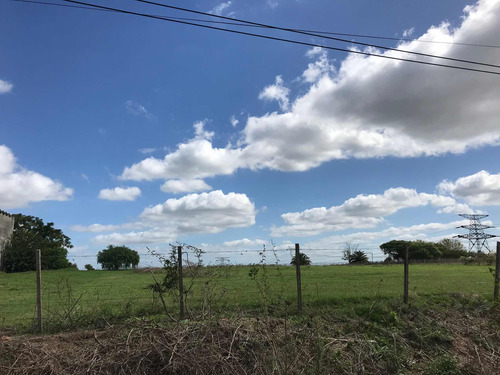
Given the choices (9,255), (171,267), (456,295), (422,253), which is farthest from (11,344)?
(422,253)

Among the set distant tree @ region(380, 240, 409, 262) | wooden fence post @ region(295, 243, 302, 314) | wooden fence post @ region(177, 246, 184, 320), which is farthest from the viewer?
distant tree @ region(380, 240, 409, 262)

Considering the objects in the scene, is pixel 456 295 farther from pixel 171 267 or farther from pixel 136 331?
pixel 136 331

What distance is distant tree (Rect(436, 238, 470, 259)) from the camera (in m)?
86.6

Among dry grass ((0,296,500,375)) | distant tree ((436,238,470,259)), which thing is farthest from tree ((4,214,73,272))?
distant tree ((436,238,470,259))

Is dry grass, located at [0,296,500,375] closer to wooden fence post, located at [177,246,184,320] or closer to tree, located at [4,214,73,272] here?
wooden fence post, located at [177,246,184,320]

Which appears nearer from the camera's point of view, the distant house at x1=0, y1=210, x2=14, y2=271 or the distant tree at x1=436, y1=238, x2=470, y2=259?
the distant house at x1=0, y1=210, x2=14, y2=271

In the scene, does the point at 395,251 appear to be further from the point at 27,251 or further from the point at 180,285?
the point at 27,251

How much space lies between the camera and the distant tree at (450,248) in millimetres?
86581

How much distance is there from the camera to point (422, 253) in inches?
3445

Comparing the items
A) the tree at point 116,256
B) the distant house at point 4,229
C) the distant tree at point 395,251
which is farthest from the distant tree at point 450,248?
the distant house at point 4,229

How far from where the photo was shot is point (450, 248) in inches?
3644

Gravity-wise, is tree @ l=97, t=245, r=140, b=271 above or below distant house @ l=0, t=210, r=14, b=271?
below

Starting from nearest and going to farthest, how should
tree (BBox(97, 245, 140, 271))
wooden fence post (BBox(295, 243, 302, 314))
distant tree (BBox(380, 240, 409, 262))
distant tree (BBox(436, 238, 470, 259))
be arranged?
wooden fence post (BBox(295, 243, 302, 314)), distant tree (BBox(380, 240, 409, 262)), tree (BBox(97, 245, 140, 271)), distant tree (BBox(436, 238, 470, 259))

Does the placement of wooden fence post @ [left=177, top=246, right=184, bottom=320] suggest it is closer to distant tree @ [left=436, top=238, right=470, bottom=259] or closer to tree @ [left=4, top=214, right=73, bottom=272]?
tree @ [left=4, top=214, right=73, bottom=272]
